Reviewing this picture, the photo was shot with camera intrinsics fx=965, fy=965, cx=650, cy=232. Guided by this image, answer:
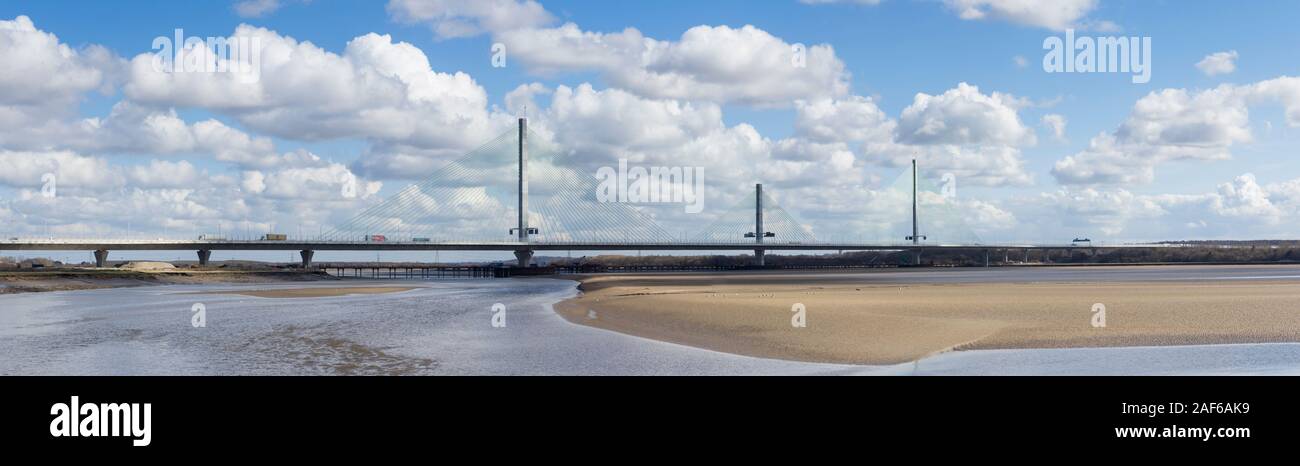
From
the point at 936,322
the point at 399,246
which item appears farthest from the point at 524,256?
the point at 936,322

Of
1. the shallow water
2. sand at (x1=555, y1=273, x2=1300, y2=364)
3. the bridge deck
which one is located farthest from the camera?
the bridge deck

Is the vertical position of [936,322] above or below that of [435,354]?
above

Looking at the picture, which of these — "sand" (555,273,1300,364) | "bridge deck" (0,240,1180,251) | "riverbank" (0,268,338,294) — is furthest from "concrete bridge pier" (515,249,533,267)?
"sand" (555,273,1300,364)

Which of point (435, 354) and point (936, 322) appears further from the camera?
point (936, 322)
